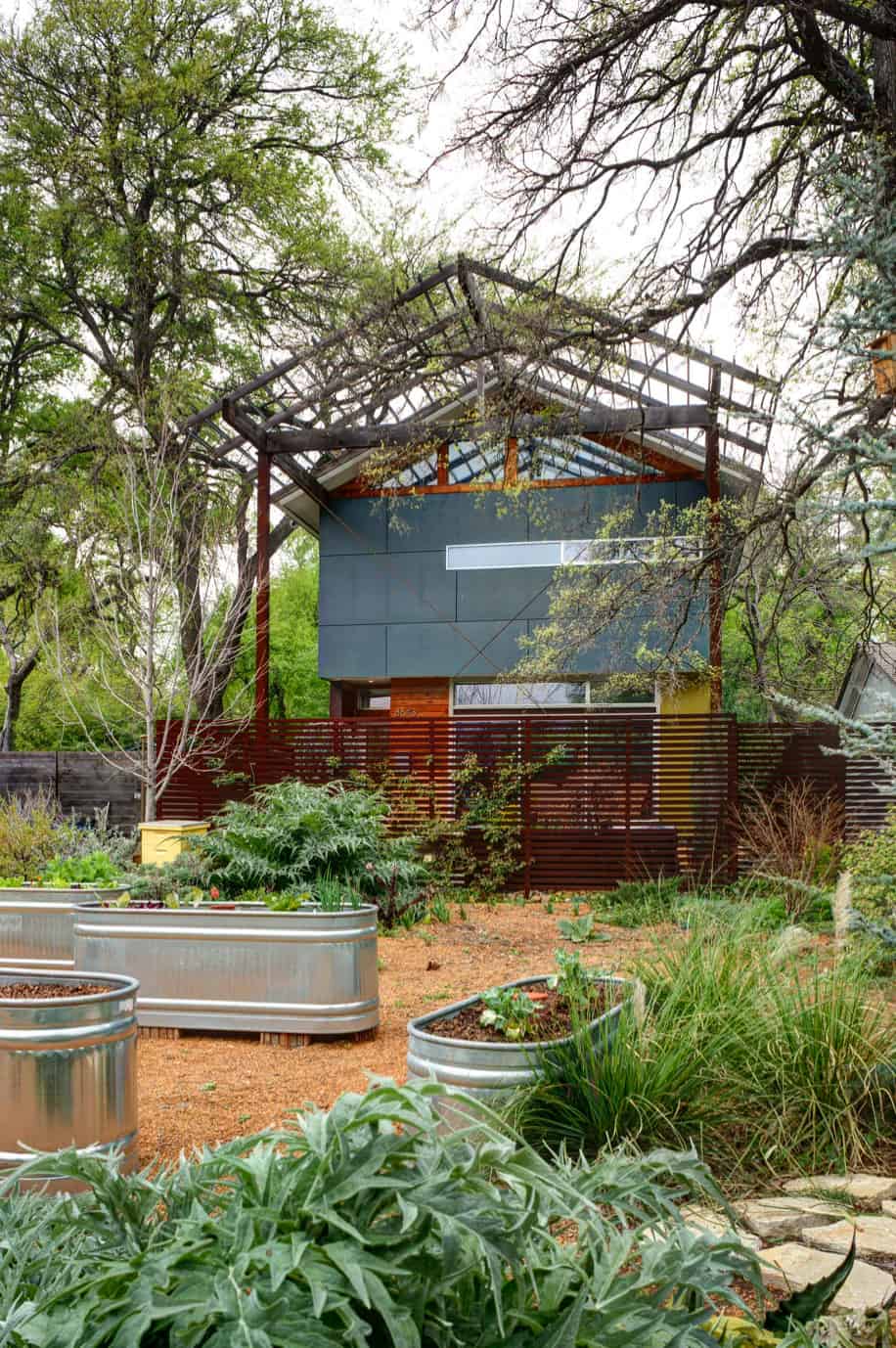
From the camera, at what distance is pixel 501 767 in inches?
597

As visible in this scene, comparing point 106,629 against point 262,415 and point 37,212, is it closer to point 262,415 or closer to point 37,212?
point 262,415

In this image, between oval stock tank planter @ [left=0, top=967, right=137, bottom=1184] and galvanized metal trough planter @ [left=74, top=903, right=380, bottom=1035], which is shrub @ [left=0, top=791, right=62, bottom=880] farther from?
oval stock tank planter @ [left=0, top=967, right=137, bottom=1184]

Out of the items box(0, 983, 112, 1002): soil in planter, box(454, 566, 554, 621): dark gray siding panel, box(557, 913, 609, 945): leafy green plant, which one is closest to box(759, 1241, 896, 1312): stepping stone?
box(0, 983, 112, 1002): soil in planter

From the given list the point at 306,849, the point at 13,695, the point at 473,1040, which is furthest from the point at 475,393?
the point at 473,1040

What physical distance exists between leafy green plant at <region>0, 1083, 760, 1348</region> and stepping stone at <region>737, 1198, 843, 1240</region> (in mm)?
1903

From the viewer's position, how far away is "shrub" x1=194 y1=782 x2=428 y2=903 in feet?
32.3

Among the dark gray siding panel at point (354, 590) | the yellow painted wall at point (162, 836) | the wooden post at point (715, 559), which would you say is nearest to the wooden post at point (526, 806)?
the wooden post at point (715, 559)

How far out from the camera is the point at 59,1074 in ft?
14.3

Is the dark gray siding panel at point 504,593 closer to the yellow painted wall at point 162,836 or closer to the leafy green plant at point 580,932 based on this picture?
the yellow painted wall at point 162,836

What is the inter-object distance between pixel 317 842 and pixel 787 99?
6.91 meters

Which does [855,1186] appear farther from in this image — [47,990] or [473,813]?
[473,813]

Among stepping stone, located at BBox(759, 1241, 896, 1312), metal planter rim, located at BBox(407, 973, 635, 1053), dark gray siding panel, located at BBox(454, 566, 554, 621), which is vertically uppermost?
dark gray siding panel, located at BBox(454, 566, 554, 621)

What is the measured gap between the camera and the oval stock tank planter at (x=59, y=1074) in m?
4.32

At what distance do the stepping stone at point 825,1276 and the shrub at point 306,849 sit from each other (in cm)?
643
